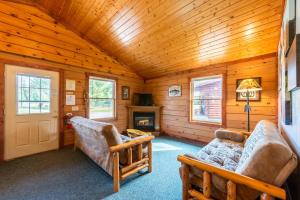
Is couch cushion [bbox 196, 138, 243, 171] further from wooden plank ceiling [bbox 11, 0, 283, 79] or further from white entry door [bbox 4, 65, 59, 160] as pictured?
white entry door [bbox 4, 65, 59, 160]

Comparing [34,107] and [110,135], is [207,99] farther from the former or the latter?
[34,107]

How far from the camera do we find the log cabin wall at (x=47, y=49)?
3.04 m

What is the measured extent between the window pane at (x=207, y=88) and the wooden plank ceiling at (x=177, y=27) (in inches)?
19.5

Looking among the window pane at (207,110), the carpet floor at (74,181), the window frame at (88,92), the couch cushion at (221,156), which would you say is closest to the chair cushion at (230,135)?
the couch cushion at (221,156)

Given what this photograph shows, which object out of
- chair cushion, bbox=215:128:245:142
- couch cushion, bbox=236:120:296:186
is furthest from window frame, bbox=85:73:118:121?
couch cushion, bbox=236:120:296:186

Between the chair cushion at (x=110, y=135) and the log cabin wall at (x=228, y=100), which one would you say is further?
the log cabin wall at (x=228, y=100)

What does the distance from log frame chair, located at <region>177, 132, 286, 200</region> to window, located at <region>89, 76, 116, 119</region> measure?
11.8 feet

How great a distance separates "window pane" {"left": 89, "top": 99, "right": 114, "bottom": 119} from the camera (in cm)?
443

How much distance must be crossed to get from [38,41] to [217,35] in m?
3.97

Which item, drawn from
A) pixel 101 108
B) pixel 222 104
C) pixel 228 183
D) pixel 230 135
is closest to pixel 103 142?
→ pixel 228 183

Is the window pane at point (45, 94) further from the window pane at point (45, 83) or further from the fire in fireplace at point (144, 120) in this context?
the fire in fireplace at point (144, 120)

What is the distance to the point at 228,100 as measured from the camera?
144 inches

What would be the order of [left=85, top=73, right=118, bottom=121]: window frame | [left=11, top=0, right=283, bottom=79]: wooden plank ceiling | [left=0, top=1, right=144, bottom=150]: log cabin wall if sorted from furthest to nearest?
1. [left=85, top=73, right=118, bottom=121]: window frame
2. [left=0, top=1, right=144, bottom=150]: log cabin wall
3. [left=11, top=0, right=283, bottom=79]: wooden plank ceiling

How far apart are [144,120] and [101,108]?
1.53 metres
